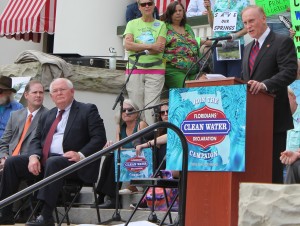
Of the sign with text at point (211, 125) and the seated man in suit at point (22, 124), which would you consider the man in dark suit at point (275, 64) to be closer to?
the sign with text at point (211, 125)

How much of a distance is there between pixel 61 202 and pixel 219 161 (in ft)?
12.3

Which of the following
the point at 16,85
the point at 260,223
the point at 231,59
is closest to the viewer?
the point at 260,223

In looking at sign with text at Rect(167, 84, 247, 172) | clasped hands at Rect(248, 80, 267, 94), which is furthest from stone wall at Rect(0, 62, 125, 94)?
clasped hands at Rect(248, 80, 267, 94)

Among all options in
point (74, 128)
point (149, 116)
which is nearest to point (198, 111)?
point (74, 128)

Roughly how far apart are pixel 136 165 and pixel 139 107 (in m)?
1.97

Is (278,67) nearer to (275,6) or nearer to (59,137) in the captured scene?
(59,137)

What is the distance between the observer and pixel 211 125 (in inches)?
259

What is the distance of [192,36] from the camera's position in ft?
36.6

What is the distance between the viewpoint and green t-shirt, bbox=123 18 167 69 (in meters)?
10.9

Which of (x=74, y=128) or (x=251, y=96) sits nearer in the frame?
(x=251, y=96)

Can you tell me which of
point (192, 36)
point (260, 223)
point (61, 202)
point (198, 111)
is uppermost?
point (192, 36)

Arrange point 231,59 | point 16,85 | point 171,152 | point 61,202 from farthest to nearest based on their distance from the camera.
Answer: point 16,85 → point 231,59 → point 61,202 → point 171,152

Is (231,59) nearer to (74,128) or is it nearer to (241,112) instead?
(74,128)

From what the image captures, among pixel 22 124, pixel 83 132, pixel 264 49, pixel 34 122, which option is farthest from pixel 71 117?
pixel 264 49
